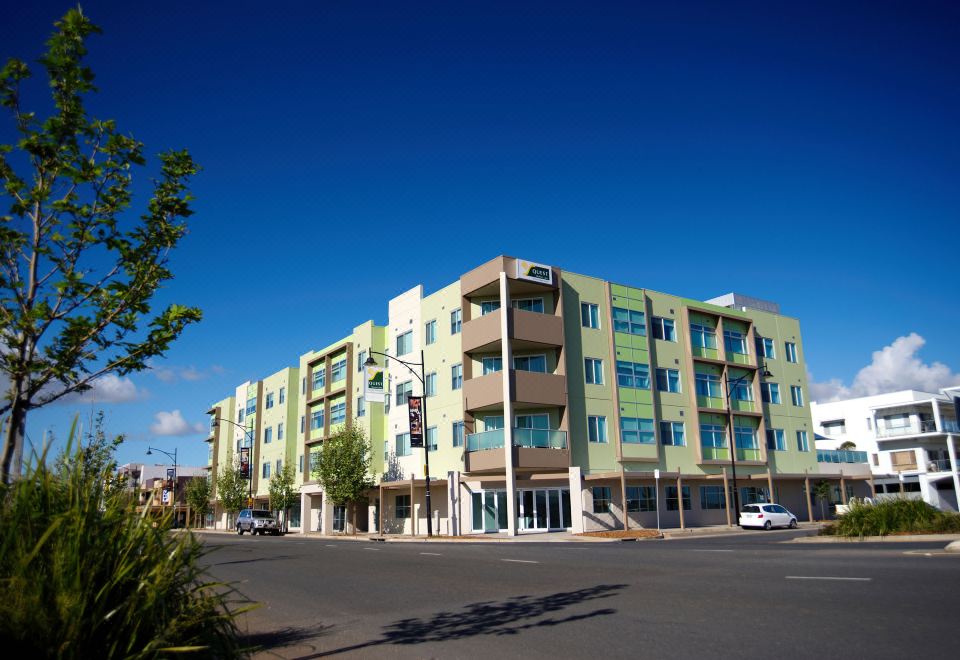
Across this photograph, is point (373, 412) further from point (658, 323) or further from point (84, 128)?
point (84, 128)

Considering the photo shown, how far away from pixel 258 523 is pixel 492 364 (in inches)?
1020

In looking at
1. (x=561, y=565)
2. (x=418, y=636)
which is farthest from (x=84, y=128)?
(x=561, y=565)

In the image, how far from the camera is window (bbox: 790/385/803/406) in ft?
181

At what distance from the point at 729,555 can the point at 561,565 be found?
15.5ft

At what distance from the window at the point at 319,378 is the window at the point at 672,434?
29.7 metres

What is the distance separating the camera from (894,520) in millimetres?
23453

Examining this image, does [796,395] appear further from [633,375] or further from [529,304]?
[529,304]

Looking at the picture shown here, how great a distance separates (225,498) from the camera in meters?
72.9

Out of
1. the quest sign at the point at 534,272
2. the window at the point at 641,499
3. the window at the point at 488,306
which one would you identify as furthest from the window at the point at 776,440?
the window at the point at 488,306

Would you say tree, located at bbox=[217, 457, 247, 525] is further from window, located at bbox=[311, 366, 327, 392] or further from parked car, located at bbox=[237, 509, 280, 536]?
window, located at bbox=[311, 366, 327, 392]

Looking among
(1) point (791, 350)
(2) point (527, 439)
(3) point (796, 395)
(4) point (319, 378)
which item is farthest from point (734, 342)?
(4) point (319, 378)

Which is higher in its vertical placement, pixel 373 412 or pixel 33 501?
pixel 373 412

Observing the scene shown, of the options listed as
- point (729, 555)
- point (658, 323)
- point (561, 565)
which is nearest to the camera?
point (561, 565)

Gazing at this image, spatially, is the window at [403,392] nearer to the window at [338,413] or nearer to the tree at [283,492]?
the window at [338,413]
